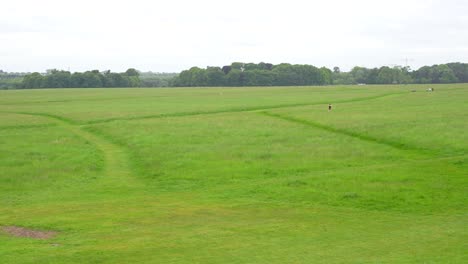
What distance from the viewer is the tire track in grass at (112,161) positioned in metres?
35.1

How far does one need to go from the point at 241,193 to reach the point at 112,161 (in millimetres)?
14713

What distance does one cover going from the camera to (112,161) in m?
42.9

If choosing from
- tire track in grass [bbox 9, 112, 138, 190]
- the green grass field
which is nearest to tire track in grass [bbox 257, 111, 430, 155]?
the green grass field

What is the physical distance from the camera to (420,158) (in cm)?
4056

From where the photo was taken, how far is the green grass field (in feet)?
68.1

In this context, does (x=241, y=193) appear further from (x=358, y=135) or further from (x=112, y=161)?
(x=358, y=135)

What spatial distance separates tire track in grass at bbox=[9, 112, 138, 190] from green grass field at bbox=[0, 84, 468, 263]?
150 mm

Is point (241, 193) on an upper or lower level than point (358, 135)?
lower

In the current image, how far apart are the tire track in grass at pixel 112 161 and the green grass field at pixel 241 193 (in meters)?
0.15

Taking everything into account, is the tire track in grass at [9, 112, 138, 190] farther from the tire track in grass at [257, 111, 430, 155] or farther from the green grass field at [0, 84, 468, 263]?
the tire track in grass at [257, 111, 430, 155]

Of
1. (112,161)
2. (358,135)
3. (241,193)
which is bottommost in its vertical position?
(241,193)

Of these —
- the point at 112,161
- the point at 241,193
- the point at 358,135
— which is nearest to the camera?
the point at 241,193

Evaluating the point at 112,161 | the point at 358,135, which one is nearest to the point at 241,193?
the point at 112,161

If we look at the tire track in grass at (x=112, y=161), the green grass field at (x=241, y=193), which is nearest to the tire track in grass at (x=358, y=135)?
the green grass field at (x=241, y=193)
